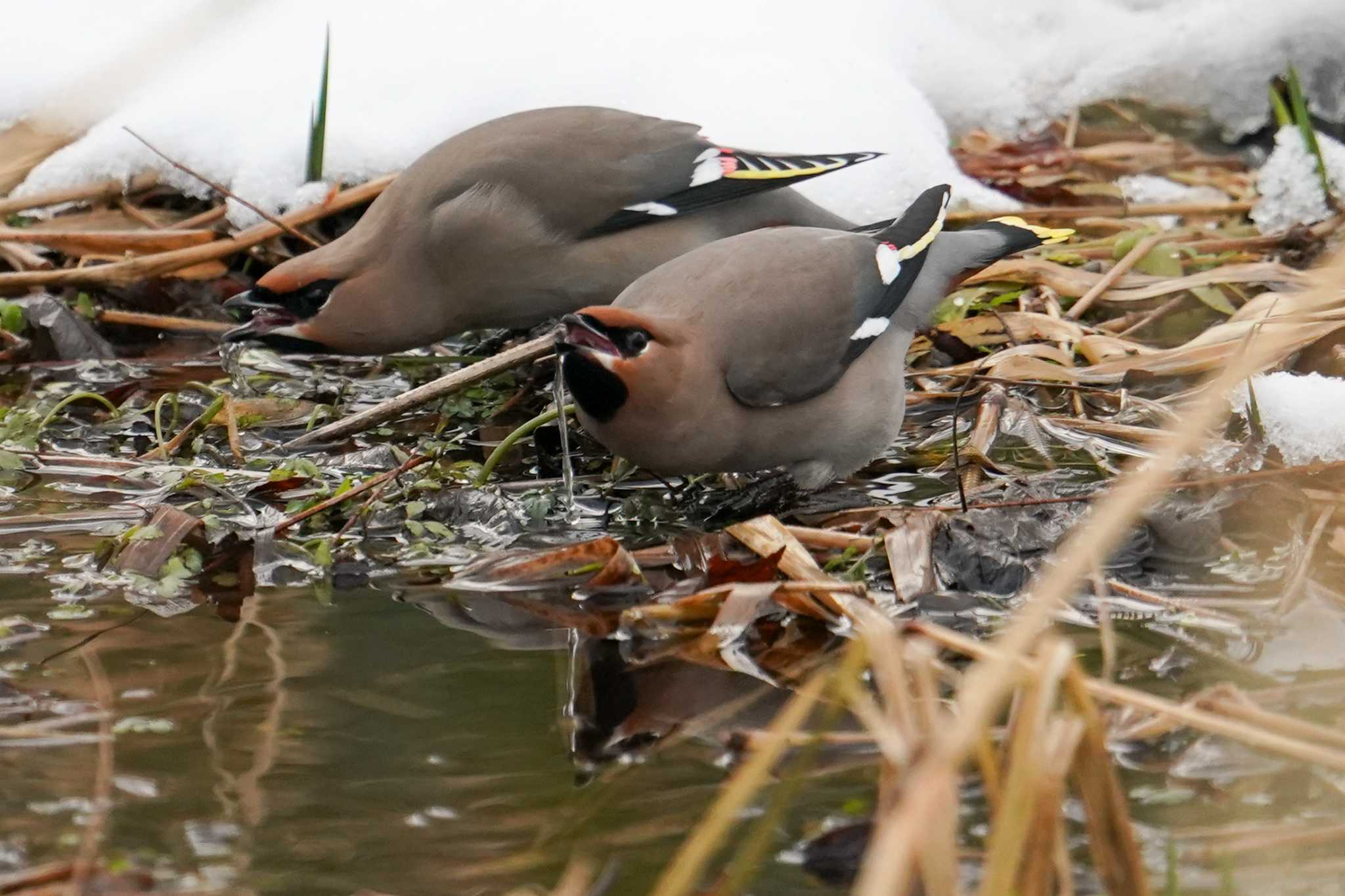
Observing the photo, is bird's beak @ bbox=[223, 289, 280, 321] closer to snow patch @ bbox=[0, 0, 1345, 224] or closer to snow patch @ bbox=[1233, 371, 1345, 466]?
snow patch @ bbox=[0, 0, 1345, 224]

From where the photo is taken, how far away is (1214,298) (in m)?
5.36

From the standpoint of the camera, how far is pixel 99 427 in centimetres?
481

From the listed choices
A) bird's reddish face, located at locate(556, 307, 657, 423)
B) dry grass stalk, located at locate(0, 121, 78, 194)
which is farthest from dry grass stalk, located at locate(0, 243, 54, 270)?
bird's reddish face, located at locate(556, 307, 657, 423)

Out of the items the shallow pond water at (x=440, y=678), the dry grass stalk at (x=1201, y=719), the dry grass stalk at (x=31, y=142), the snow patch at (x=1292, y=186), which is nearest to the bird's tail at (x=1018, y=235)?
the shallow pond water at (x=440, y=678)

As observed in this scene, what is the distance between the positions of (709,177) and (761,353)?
4.19ft

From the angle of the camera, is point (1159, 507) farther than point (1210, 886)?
Yes

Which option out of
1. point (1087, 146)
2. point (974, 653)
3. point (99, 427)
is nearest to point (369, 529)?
point (99, 427)

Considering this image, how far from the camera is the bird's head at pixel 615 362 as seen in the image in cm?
381

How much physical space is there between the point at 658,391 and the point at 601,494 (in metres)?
0.53

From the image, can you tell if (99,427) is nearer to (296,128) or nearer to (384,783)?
(296,128)

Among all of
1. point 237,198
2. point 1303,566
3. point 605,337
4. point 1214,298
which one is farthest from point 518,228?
point 1303,566

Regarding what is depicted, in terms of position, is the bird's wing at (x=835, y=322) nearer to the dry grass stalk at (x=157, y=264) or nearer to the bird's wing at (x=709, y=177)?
the bird's wing at (x=709, y=177)

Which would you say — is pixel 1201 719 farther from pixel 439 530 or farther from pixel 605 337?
pixel 439 530

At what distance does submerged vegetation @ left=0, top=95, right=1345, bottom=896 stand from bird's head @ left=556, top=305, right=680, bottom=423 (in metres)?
0.36
